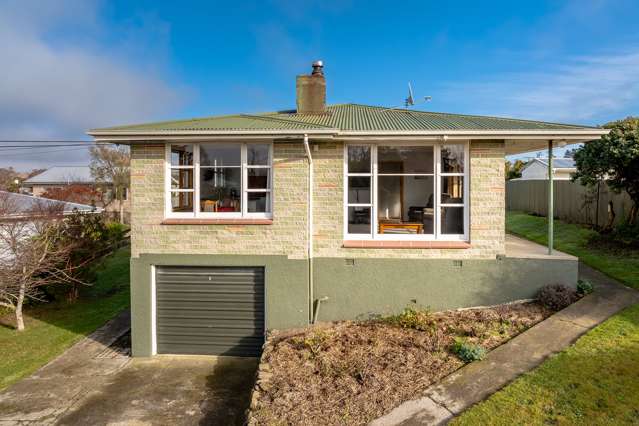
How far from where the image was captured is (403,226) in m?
9.02

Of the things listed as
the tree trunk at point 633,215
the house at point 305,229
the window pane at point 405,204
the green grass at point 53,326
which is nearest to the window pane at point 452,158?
the house at point 305,229

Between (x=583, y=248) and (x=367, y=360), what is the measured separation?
10.6m

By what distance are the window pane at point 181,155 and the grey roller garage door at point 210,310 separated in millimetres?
2326

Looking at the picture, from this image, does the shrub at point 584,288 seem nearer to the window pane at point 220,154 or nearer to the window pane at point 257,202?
the window pane at point 257,202

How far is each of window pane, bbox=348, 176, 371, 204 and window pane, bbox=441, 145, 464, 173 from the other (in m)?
1.70

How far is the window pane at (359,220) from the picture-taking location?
29.3ft

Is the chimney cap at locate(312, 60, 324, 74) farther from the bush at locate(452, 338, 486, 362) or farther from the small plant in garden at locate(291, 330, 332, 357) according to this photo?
the bush at locate(452, 338, 486, 362)

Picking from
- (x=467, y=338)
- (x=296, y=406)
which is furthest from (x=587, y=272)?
(x=296, y=406)

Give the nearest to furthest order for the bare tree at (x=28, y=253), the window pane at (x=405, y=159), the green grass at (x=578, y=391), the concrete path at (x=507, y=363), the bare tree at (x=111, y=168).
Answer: the green grass at (x=578, y=391) → the concrete path at (x=507, y=363) → the window pane at (x=405, y=159) → the bare tree at (x=28, y=253) → the bare tree at (x=111, y=168)

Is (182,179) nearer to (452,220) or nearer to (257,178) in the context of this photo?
(257,178)

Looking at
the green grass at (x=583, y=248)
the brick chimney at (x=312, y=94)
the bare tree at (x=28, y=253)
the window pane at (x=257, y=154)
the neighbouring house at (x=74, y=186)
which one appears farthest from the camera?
the neighbouring house at (x=74, y=186)

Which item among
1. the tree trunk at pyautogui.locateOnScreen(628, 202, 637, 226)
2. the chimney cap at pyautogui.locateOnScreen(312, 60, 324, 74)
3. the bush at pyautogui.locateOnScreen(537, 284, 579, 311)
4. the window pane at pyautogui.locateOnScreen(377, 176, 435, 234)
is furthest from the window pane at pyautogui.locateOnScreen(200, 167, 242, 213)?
the tree trunk at pyautogui.locateOnScreen(628, 202, 637, 226)

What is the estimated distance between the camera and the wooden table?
29.3 ft

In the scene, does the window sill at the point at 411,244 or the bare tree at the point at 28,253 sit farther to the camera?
the bare tree at the point at 28,253
